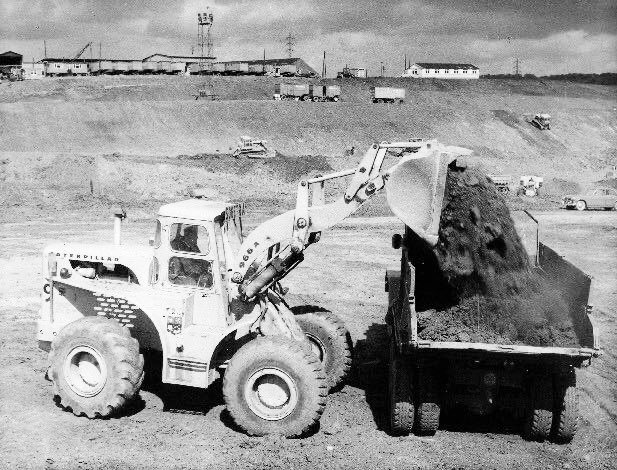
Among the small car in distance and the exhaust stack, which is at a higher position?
the small car in distance

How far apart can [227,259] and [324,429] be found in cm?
257

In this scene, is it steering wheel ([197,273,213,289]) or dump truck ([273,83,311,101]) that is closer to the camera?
steering wheel ([197,273,213,289])

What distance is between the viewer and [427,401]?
8266 millimetres

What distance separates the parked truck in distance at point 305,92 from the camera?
194 ft

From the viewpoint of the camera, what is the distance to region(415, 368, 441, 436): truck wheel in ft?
27.0

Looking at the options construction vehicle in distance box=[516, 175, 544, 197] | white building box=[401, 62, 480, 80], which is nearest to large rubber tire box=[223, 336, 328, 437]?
construction vehicle in distance box=[516, 175, 544, 197]

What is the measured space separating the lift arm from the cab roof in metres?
0.57

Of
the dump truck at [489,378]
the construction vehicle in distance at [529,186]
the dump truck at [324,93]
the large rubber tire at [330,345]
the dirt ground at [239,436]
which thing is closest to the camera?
the dump truck at [489,378]

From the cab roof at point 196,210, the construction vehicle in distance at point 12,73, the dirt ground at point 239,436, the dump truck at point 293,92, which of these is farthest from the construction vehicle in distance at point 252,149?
the construction vehicle in distance at point 12,73

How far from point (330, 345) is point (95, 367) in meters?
3.37

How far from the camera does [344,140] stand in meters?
49.2

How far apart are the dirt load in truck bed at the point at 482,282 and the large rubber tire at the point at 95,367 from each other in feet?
12.2

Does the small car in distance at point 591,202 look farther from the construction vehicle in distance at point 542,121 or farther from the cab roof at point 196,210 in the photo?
the construction vehicle in distance at point 542,121

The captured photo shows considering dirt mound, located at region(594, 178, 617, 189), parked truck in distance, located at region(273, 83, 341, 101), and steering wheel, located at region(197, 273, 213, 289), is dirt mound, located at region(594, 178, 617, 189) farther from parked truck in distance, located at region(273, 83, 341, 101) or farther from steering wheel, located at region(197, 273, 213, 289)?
steering wheel, located at region(197, 273, 213, 289)
